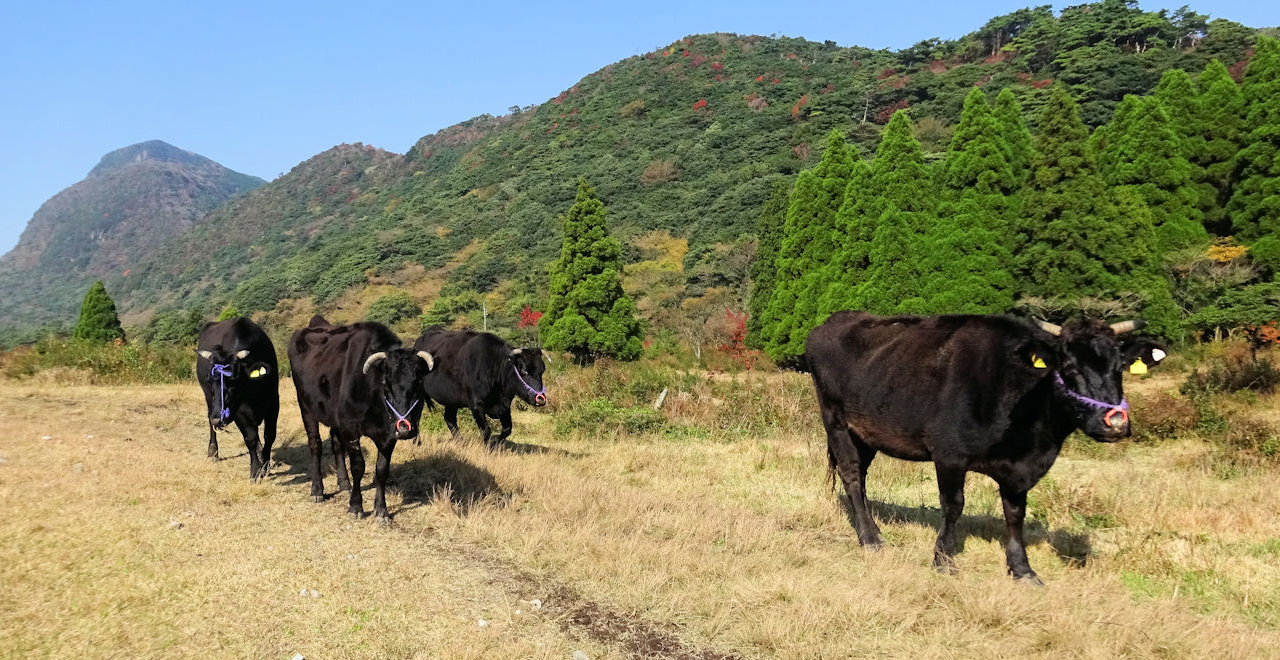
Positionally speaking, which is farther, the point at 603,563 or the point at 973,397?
the point at 603,563

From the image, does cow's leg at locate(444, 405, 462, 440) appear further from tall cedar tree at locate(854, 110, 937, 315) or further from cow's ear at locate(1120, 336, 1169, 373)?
tall cedar tree at locate(854, 110, 937, 315)

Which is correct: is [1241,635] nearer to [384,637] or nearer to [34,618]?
[384,637]

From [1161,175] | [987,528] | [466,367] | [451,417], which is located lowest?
[987,528]

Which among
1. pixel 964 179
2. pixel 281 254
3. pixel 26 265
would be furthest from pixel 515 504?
pixel 26 265

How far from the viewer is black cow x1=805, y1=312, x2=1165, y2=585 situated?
4.94 m

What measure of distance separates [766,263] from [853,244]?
26.8 feet

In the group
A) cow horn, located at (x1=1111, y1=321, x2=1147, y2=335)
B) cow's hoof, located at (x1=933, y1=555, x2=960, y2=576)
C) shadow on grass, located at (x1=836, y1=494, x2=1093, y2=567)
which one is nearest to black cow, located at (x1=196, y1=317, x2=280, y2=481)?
shadow on grass, located at (x1=836, y1=494, x2=1093, y2=567)

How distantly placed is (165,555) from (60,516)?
168cm

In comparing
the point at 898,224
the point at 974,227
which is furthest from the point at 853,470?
the point at 974,227

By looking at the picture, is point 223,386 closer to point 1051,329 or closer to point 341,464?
point 341,464

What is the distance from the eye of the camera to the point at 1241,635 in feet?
13.9

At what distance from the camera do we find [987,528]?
686 cm

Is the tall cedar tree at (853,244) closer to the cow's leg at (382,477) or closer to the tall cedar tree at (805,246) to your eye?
the tall cedar tree at (805,246)

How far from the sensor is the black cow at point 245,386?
8.93 m
